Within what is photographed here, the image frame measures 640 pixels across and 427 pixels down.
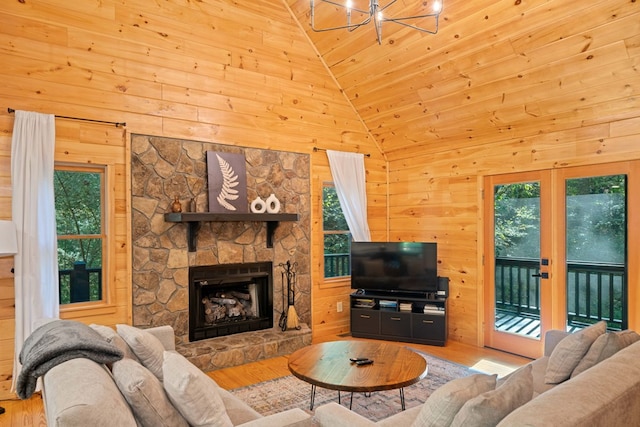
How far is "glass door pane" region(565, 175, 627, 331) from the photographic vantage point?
13.0 feet

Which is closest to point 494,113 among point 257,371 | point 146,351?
point 257,371

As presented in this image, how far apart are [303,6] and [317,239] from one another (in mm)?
2799

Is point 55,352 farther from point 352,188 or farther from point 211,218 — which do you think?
point 352,188

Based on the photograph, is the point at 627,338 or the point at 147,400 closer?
the point at 147,400

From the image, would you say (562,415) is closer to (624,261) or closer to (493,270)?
(624,261)

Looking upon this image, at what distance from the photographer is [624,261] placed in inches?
154

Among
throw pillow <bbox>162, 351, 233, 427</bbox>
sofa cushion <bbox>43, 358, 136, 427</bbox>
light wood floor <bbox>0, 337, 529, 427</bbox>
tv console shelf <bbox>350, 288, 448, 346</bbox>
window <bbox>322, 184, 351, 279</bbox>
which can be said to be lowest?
light wood floor <bbox>0, 337, 529, 427</bbox>

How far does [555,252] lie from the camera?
4406mm

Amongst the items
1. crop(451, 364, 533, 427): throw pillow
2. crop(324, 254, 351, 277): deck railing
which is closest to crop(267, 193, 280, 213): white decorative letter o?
crop(324, 254, 351, 277): deck railing

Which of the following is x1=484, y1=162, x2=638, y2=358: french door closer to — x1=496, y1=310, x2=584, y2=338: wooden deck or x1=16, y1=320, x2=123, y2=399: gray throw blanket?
x1=496, y1=310, x2=584, y2=338: wooden deck

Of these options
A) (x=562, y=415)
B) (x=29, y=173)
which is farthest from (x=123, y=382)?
(x=29, y=173)

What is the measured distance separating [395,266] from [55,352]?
4032 millimetres

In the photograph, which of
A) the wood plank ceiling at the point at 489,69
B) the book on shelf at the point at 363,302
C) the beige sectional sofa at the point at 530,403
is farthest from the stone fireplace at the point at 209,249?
the beige sectional sofa at the point at 530,403

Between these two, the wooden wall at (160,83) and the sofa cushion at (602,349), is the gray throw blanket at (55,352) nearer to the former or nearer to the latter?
the wooden wall at (160,83)
